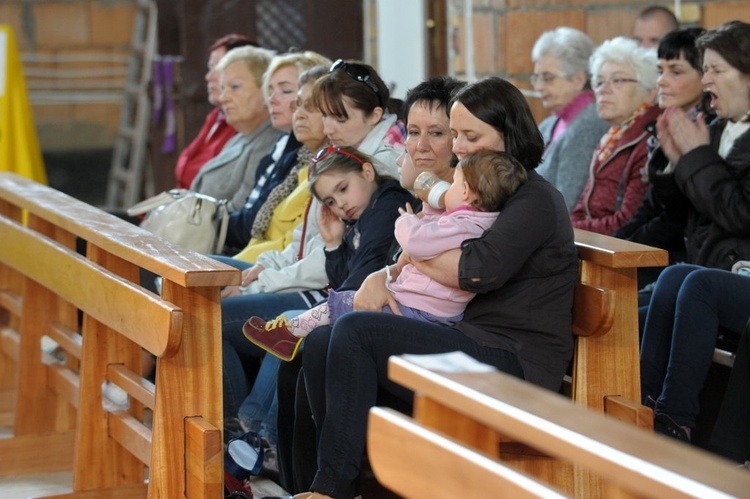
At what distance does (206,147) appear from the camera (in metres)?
5.11

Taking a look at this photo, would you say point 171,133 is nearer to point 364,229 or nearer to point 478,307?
point 364,229

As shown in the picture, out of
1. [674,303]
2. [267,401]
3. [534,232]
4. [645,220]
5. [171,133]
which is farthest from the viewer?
[171,133]

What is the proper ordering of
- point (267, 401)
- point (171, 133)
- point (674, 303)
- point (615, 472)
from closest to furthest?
point (615, 472) → point (674, 303) → point (267, 401) → point (171, 133)

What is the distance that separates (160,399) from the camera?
2.71 metres

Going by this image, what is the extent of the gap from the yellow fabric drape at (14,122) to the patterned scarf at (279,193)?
3.39 m

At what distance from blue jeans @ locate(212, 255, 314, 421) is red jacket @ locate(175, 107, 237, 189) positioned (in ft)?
5.85

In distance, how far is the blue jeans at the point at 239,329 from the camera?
3301mm

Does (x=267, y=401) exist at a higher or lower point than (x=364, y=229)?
lower

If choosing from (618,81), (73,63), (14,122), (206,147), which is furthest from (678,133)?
(73,63)

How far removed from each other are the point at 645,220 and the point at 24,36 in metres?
5.61

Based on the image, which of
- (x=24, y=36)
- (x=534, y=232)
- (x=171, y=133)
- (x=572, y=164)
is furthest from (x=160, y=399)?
(x=24, y=36)

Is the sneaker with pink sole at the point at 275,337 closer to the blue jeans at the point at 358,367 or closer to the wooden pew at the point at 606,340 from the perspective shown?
the blue jeans at the point at 358,367

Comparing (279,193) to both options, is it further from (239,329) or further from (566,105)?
(566,105)

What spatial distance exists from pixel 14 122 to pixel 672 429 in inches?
203
